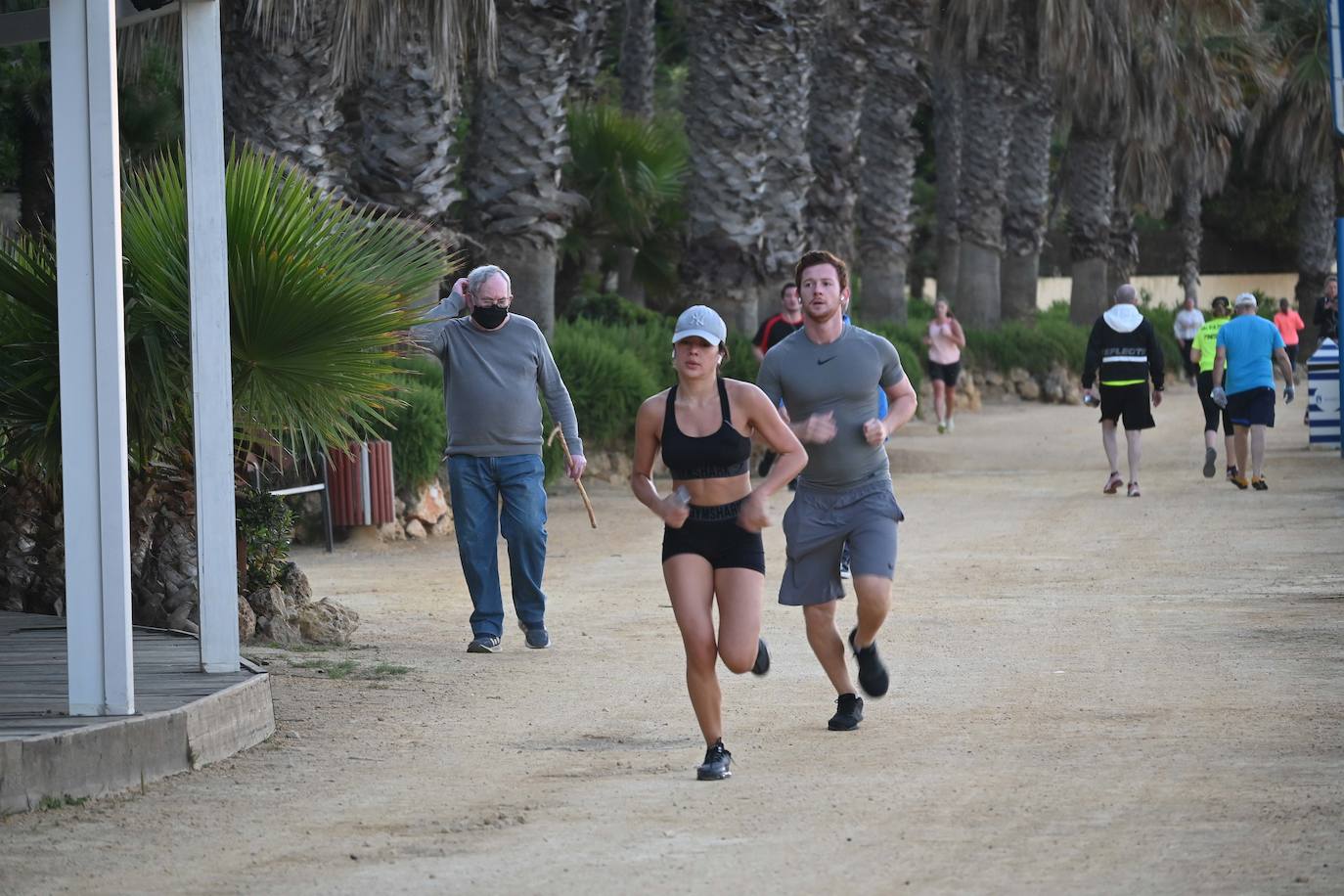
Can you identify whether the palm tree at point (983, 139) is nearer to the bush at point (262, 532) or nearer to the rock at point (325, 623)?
the rock at point (325, 623)

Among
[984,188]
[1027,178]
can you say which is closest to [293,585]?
[984,188]

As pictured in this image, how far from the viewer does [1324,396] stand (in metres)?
21.5

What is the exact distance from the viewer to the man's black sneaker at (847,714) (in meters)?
7.32

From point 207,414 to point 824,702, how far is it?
271 cm

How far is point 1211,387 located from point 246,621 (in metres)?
11.8

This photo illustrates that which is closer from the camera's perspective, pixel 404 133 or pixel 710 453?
pixel 710 453

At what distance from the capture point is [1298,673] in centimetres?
844

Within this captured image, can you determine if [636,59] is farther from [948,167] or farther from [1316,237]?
[1316,237]

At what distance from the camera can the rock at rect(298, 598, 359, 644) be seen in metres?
9.77

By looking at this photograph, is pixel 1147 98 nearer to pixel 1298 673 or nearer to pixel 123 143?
pixel 123 143

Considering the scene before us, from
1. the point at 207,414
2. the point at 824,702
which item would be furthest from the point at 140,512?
the point at 824,702

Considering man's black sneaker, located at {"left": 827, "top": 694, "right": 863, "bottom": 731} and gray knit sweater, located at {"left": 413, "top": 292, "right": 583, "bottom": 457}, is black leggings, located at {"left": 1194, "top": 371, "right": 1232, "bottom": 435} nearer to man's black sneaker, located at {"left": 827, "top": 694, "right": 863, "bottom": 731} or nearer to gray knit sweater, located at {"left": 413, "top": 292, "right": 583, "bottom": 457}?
gray knit sweater, located at {"left": 413, "top": 292, "right": 583, "bottom": 457}

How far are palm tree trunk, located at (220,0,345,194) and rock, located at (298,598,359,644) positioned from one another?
4364 millimetres

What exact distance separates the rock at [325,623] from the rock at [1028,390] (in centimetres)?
2592
